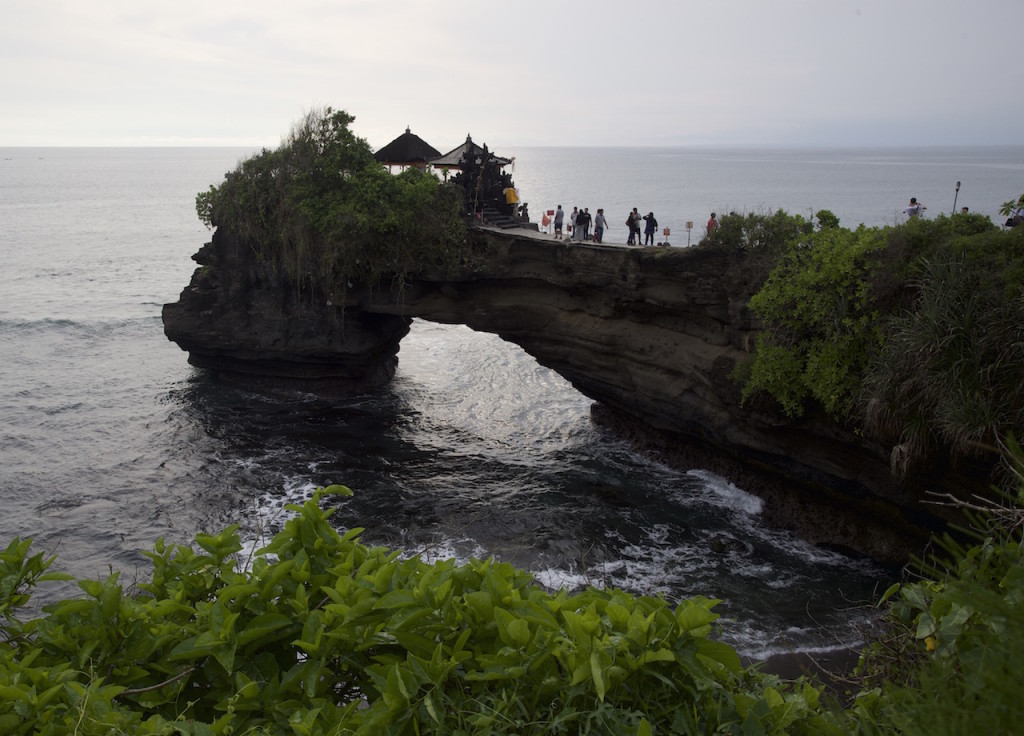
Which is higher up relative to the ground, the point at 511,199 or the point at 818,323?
the point at 511,199

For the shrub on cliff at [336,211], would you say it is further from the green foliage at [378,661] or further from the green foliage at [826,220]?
the green foliage at [378,661]

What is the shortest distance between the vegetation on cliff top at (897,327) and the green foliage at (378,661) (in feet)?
30.3

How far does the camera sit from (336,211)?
2164 cm

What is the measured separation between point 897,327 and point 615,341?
7.59m

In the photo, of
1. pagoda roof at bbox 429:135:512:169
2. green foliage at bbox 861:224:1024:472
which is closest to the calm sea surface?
green foliage at bbox 861:224:1024:472

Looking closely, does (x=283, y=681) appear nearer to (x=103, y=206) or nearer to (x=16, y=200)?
(x=103, y=206)

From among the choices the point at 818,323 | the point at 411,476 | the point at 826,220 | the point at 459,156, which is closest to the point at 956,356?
the point at 818,323

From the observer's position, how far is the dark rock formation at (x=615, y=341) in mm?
15852

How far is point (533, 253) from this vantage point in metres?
20.3

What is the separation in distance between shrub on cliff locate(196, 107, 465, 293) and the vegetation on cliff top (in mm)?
9056

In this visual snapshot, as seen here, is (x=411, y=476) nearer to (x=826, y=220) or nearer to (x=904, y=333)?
(x=826, y=220)

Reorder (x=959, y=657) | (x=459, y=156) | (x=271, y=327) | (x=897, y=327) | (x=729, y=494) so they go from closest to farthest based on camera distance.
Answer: (x=959, y=657) < (x=897, y=327) < (x=729, y=494) < (x=459, y=156) < (x=271, y=327)

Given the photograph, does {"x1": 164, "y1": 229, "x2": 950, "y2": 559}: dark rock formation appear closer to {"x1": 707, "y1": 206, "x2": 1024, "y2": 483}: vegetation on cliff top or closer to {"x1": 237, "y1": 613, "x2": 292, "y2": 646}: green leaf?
A: {"x1": 707, "y1": 206, "x2": 1024, "y2": 483}: vegetation on cliff top

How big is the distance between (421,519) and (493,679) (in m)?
13.4
